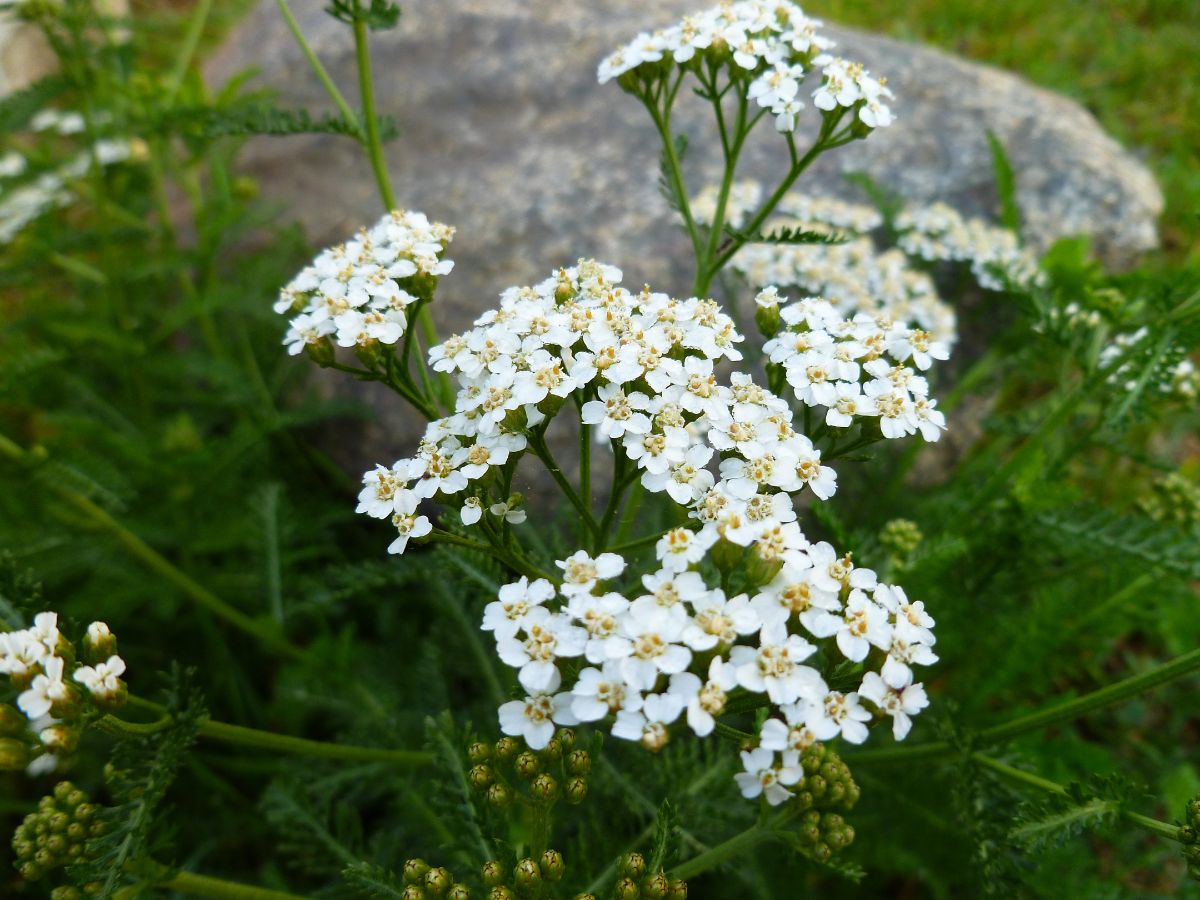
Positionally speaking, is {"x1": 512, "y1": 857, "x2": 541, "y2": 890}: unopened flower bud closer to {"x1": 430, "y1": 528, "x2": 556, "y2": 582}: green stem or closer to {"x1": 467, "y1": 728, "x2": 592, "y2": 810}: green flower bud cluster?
{"x1": 467, "y1": 728, "x2": 592, "y2": 810}: green flower bud cluster

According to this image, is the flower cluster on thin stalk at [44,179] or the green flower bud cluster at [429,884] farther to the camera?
the flower cluster on thin stalk at [44,179]

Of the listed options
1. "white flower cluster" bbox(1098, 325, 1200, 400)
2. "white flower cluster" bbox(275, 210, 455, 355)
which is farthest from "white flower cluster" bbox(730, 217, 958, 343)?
"white flower cluster" bbox(275, 210, 455, 355)

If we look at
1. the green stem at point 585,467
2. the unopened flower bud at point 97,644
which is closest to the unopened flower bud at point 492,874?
the green stem at point 585,467

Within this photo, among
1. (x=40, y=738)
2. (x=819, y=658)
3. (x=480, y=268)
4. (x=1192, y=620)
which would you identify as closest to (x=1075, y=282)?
(x=1192, y=620)

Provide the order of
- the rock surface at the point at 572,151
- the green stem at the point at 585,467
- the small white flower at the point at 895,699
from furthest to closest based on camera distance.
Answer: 1. the rock surface at the point at 572,151
2. the green stem at the point at 585,467
3. the small white flower at the point at 895,699

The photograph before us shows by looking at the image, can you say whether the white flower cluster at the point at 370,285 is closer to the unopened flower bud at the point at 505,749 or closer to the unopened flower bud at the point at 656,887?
the unopened flower bud at the point at 505,749
